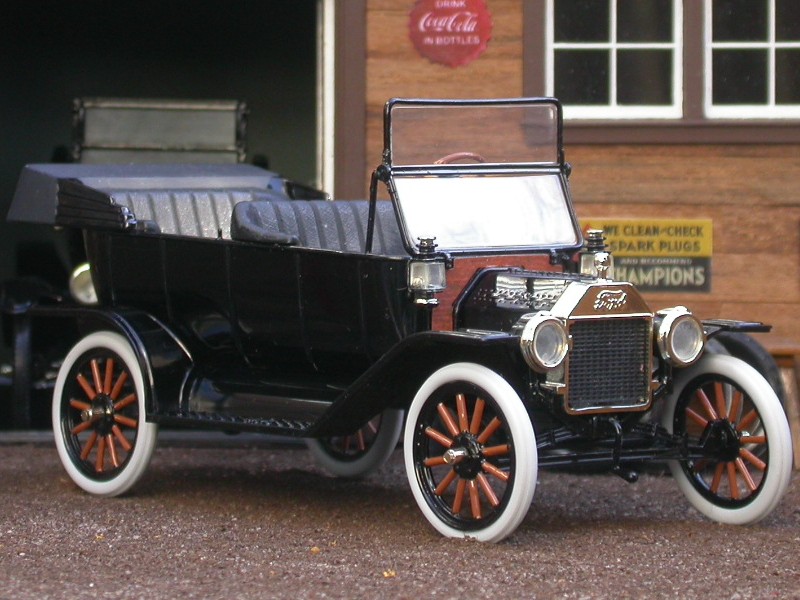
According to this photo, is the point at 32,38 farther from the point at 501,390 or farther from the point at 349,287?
the point at 501,390

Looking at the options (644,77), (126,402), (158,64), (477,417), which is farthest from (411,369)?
(158,64)

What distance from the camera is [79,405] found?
6.92 m

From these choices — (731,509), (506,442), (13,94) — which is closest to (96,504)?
(506,442)

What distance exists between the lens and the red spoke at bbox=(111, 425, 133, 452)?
6727 millimetres

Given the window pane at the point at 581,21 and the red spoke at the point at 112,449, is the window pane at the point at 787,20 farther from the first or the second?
the red spoke at the point at 112,449

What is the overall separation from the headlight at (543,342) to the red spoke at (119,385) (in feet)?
6.80

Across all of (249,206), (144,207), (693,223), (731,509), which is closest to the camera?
(731,509)

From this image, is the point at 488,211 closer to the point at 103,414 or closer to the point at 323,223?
the point at 323,223

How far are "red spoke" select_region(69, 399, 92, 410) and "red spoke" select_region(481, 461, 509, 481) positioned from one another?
215 centimetres

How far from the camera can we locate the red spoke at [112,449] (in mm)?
6742

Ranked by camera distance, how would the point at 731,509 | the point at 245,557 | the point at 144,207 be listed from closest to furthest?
the point at 245,557, the point at 731,509, the point at 144,207

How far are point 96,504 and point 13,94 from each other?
7394 millimetres

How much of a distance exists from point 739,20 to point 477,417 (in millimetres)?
4025

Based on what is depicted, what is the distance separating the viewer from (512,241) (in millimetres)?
6316
